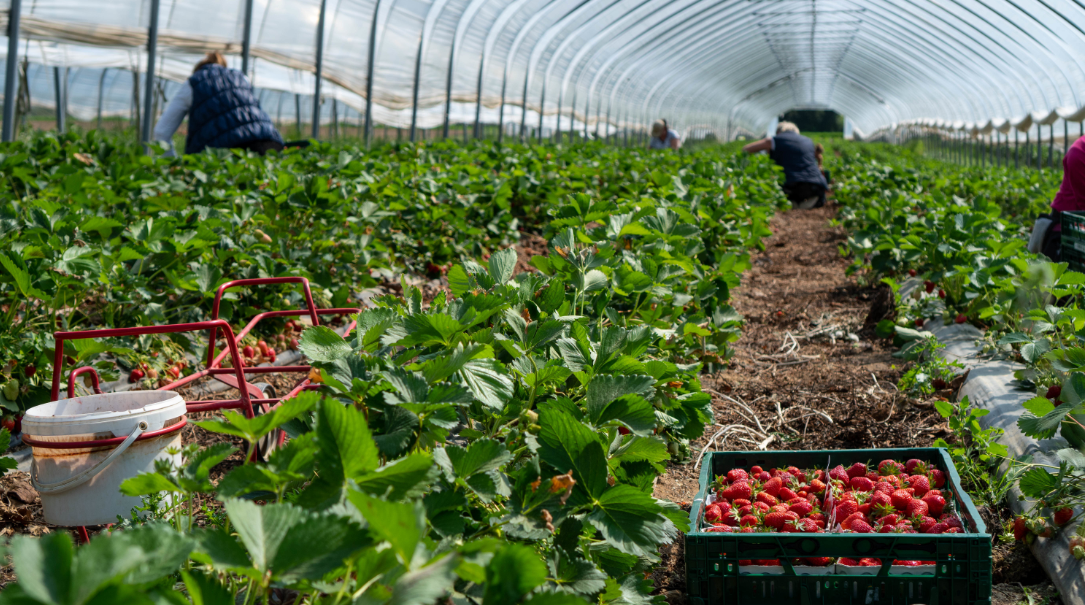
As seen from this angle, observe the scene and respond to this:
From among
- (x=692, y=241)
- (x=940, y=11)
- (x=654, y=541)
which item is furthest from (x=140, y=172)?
(x=940, y=11)

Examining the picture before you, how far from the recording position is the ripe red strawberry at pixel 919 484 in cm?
225

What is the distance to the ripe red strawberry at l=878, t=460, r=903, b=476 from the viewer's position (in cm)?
241

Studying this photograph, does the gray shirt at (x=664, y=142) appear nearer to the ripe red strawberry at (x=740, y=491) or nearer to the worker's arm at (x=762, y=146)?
the worker's arm at (x=762, y=146)

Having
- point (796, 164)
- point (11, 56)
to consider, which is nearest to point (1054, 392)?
point (11, 56)

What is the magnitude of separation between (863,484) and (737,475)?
332 mm

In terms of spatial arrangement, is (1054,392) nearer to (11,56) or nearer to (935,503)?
(935,503)

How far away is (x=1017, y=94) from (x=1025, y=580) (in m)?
23.7

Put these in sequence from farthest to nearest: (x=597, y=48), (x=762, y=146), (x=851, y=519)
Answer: (x=597, y=48) < (x=762, y=146) < (x=851, y=519)

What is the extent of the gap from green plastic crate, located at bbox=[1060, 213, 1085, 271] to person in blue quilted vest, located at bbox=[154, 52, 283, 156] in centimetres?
566

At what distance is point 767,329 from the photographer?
194 inches

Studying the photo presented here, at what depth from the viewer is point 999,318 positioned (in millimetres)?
3516

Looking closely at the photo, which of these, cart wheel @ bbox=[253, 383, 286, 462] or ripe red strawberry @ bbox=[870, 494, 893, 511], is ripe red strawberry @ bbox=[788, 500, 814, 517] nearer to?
ripe red strawberry @ bbox=[870, 494, 893, 511]

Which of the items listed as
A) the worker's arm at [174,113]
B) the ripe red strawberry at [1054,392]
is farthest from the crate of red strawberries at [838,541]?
the worker's arm at [174,113]

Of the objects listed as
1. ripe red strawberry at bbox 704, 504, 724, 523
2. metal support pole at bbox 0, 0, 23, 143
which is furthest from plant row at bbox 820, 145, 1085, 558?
metal support pole at bbox 0, 0, 23, 143
